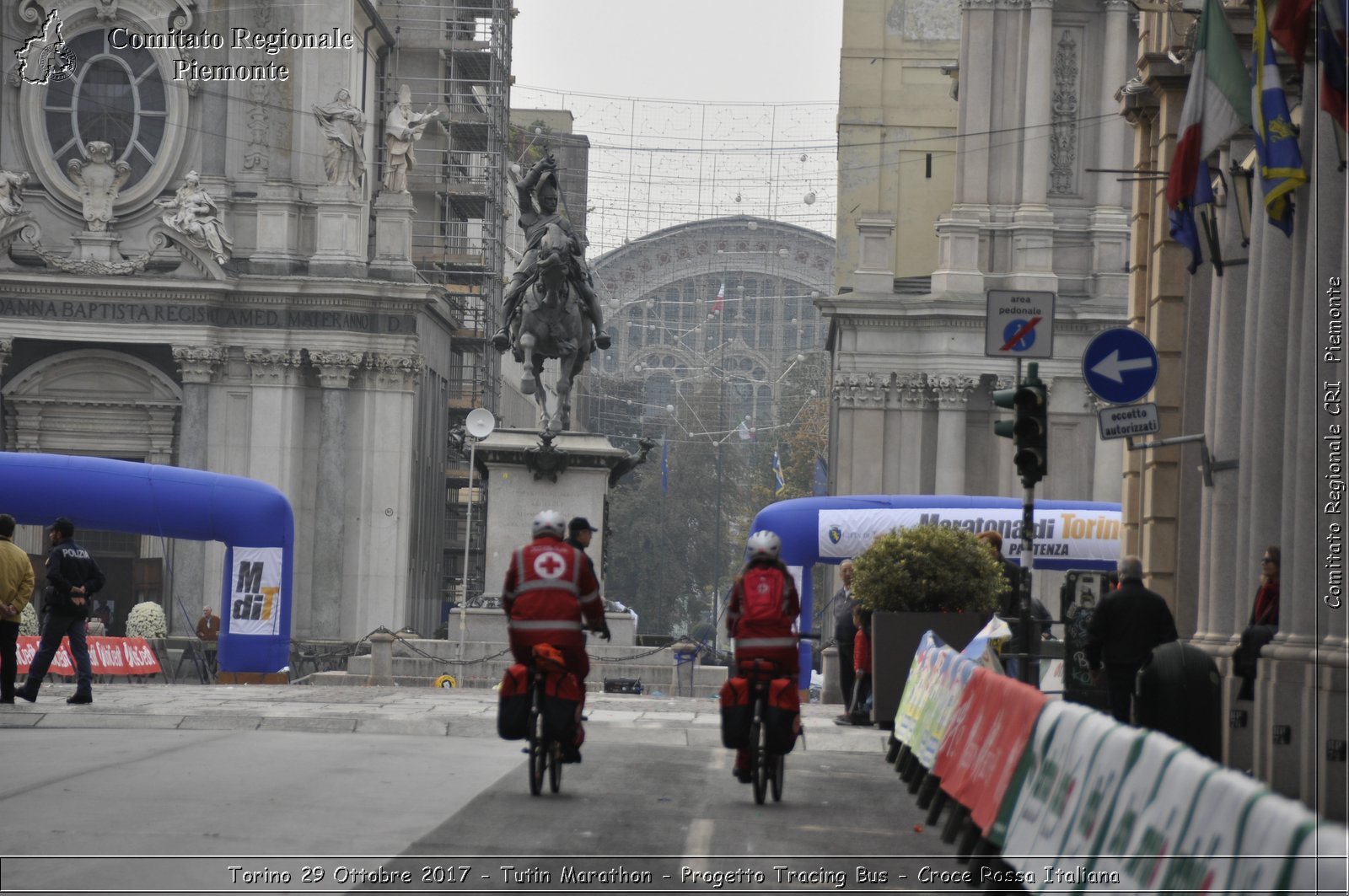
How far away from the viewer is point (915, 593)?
62.7ft

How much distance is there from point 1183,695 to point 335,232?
3889 centimetres

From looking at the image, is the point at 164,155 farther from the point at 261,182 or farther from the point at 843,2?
the point at 843,2

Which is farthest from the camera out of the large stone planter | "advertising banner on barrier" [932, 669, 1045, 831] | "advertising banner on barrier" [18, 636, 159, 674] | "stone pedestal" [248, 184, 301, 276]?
"stone pedestal" [248, 184, 301, 276]

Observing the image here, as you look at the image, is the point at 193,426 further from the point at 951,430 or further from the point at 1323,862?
the point at 1323,862

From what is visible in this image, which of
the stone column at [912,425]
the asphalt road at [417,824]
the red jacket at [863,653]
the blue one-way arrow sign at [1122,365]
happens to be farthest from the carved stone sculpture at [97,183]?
the blue one-way arrow sign at [1122,365]

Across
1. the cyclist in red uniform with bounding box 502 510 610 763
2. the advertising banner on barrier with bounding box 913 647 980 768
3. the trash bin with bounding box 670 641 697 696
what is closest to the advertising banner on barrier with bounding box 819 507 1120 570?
the trash bin with bounding box 670 641 697 696

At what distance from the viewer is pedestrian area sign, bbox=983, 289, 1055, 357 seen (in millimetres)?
18453

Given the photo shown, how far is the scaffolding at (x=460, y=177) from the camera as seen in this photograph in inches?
2395

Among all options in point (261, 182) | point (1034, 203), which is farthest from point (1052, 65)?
point (261, 182)

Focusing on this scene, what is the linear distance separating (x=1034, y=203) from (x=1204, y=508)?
1271 inches

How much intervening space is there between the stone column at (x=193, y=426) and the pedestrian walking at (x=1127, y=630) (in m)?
36.1

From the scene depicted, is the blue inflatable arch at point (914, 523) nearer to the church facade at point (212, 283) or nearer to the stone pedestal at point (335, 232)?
the church facade at point (212, 283)

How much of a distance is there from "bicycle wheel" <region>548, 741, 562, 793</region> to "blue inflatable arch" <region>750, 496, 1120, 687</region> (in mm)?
22644

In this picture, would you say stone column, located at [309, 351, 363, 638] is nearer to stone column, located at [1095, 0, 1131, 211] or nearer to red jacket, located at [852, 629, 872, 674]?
stone column, located at [1095, 0, 1131, 211]
